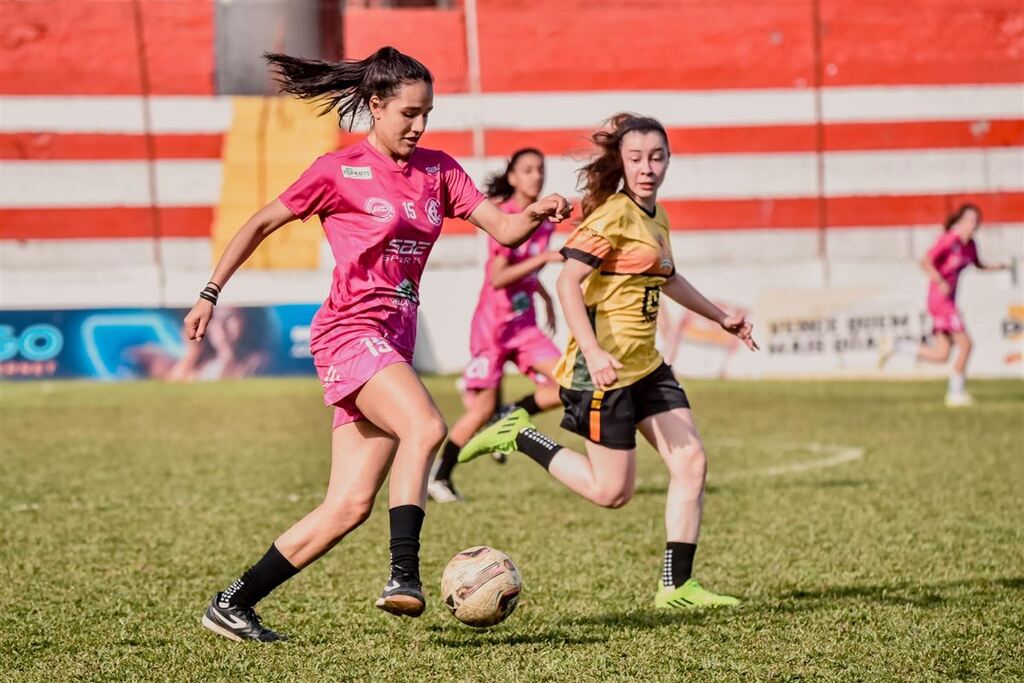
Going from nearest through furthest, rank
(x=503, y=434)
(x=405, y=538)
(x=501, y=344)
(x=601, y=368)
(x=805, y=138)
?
(x=405, y=538)
(x=601, y=368)
(x=503, y=434)
(x=501, y=344)
(x=805, y=138)

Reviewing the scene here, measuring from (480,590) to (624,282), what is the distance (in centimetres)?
163

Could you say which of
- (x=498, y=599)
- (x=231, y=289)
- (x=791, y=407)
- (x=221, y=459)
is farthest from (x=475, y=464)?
(x=231, y=289)

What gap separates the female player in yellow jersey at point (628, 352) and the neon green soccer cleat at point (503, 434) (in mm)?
481

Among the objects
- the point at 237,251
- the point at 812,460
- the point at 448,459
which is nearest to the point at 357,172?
the point at 237,251

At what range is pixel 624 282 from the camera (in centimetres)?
605

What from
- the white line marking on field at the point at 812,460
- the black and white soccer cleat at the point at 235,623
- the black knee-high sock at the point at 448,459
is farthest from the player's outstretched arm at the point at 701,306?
the white line marking on field at the point at 812,460

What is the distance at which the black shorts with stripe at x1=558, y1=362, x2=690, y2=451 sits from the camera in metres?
5.96

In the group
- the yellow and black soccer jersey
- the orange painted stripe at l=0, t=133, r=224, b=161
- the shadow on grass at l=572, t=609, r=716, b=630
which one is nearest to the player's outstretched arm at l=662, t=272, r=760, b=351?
the yellow and black soccer jersey

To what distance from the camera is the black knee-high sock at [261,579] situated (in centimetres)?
511

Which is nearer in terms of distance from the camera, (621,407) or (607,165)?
(621,407)

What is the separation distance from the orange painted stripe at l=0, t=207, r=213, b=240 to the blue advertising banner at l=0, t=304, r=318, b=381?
2814mm

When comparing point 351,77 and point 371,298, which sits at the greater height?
point 351,77

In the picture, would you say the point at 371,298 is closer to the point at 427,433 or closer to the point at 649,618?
the point at 427,433

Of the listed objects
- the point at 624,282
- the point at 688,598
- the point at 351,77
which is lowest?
the point at 688,598
